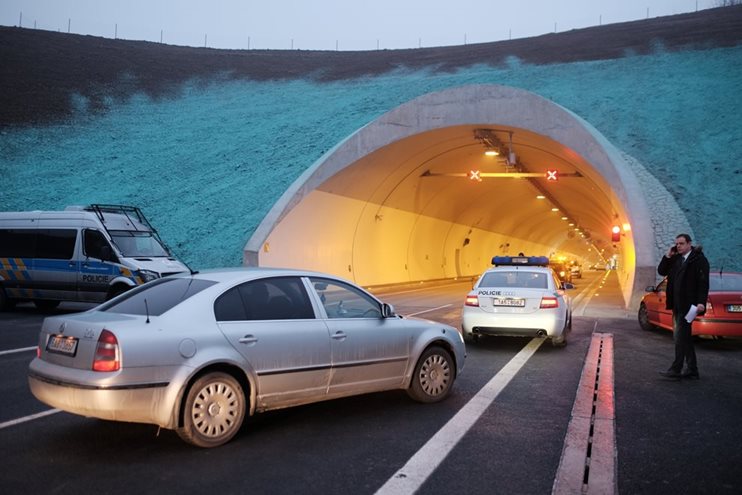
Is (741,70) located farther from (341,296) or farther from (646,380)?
(341,296)

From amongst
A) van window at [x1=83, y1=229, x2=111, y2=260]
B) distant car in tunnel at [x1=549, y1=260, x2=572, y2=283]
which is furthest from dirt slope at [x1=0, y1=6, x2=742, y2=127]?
van window at [x1=83, y1=229, x2=111, y2=260]

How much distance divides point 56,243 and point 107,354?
40.9 feet

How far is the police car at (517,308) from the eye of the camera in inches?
444

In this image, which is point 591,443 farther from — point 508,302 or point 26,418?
point 508,302

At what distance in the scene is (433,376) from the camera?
7.21 m

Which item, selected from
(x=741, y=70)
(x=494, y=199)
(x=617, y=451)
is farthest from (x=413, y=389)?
(x=494, y=199)

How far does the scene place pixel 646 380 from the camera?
28.4 ft

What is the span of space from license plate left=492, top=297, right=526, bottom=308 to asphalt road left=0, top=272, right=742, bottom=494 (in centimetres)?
279

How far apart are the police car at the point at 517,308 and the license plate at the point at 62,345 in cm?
770

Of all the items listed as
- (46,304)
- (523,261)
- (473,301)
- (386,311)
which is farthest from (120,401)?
(523,261)

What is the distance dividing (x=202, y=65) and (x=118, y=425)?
135 feet

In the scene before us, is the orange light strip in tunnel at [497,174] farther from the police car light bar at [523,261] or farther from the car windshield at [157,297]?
the car windshield at [157,297]

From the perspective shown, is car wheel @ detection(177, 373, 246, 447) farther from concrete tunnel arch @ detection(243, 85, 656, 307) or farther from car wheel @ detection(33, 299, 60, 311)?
concrete tunnel arch @ detection(243, 85, 656, 307)

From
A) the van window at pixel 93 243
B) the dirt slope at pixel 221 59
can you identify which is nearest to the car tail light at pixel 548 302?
the van window at pixel 93 243
